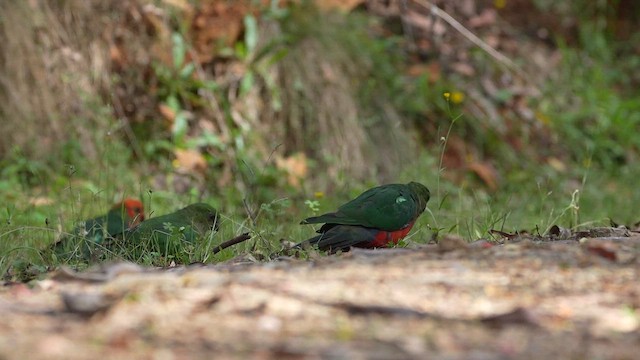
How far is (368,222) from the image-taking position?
4.36 metres

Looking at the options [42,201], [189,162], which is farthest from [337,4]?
[42,201]

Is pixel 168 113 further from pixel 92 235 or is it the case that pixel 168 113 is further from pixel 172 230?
pixel 172 230

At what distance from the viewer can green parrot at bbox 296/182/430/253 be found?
4320 millimetres

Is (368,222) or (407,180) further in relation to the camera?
(407,180)

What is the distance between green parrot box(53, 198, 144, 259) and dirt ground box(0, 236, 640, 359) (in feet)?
3.90

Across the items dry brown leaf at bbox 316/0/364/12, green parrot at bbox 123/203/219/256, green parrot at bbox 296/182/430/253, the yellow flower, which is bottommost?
the yellow flower

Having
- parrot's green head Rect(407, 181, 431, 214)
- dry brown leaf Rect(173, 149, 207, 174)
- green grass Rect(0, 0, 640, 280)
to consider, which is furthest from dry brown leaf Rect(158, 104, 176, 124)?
parrot's green head Rect(407, 181, 431, 214)

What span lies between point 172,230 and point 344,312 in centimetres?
211

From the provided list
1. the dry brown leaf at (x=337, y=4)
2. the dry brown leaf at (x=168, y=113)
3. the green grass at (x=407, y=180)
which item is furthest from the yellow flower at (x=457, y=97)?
the dry brown leaf at (x=168, y=113)

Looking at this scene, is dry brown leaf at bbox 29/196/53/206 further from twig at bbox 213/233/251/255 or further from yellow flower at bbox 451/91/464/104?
yellow flower at bbox 451/91/464/104

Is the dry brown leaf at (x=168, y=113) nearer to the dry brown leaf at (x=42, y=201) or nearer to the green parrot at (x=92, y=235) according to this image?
the dry brown leaf at (x=42, y=201)

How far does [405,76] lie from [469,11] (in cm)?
128

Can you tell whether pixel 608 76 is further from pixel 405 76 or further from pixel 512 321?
pixel 512 321

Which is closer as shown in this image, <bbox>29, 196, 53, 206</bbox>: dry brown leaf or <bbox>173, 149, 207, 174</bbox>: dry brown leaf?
<bbox>29, 196, 53, 206</bbox>: dry brown leaf
